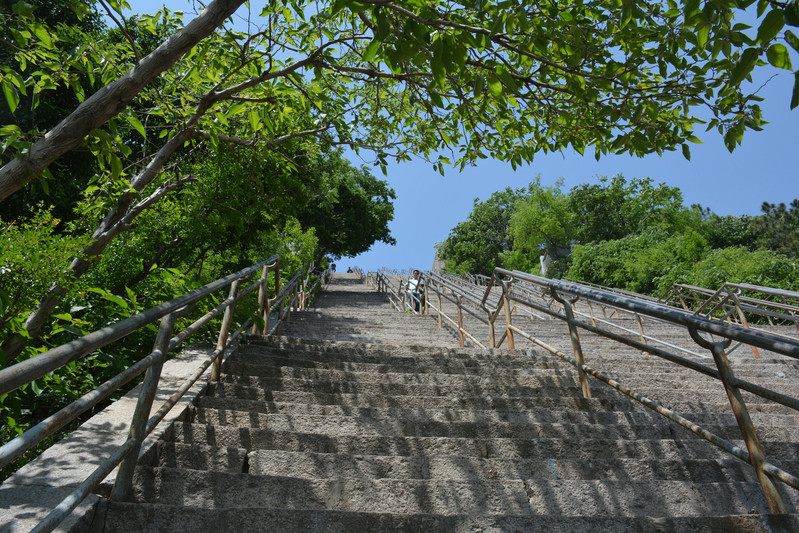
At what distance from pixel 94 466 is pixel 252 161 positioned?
20.4 ft

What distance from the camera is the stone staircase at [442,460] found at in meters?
1.54

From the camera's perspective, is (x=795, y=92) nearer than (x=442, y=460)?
Yes

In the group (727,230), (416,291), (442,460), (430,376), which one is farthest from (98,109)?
Result: (727,230)

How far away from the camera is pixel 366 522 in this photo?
151cm

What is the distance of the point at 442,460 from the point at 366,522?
64 centimetres

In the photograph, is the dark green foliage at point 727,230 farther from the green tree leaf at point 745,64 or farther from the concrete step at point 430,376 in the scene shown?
the green tree leaf at point 745,64

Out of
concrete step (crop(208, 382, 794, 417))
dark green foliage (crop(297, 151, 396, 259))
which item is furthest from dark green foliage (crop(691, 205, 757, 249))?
concrete step (crop(208, 382, 794, 417))

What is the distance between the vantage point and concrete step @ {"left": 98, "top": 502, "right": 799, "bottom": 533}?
1.47 metres

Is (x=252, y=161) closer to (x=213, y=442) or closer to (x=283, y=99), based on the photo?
(x=283, y=99)

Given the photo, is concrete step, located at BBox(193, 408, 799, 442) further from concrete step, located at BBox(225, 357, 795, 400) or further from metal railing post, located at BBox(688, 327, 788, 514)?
metal railing post, located at BBox(688, 327, 788, 514)

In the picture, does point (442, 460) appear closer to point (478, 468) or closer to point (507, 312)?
point (478, 468)

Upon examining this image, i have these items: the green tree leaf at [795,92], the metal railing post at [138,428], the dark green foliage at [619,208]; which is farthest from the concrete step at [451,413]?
the dark green foliage at [619,208]

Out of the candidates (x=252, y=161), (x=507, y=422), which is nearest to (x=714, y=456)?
(x=507, y=422)

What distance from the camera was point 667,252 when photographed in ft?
72.4
